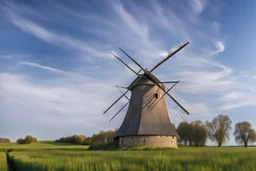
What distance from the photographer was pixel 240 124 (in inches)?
3228

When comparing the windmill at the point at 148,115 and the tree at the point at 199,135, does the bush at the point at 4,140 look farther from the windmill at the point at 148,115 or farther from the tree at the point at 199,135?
the windmill at the point at 148,115

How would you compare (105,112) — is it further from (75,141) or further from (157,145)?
(75,141)

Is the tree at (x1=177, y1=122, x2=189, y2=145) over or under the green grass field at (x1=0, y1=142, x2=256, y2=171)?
over

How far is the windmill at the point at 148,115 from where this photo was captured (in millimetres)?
36750

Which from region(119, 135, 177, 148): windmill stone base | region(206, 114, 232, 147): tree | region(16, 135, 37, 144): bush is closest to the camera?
region(119, 135, 177, 148): windmill stone base

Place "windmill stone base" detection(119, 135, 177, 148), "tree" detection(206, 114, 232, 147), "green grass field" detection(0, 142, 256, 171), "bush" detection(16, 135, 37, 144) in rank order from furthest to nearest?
"bush" detection(16, 135, 37, 144), "tree" detection(206, 114, 232, 147), "windmill stone base" detection(119, 135, 177, 148), "green grass field" detection(0, 142, 256, 171)

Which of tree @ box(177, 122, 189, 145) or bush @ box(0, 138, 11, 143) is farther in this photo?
bush @ box(0, 138, 11, 143)

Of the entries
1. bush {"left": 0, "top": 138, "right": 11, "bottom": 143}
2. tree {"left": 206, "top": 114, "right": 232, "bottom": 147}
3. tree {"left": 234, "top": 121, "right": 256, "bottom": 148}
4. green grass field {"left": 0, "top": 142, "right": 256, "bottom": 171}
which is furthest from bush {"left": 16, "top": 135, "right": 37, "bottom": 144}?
green grass field {"left": 0, "top": 142, "right": 256, "bottom": 171}

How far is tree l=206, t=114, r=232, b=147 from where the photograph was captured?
74.1 m

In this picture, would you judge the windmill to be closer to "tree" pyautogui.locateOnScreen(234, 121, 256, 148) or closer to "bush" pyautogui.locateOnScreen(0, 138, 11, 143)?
"tree" pyautogui.locateOnScreen(234, 121, 256, 148)

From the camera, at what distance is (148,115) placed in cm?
3844

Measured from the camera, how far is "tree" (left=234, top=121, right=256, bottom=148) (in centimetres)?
7871

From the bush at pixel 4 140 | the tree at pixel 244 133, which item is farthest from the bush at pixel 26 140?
the tree at pixel 244 133

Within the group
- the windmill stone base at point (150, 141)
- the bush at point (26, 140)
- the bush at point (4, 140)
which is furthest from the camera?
the bush at point (4, 140)
